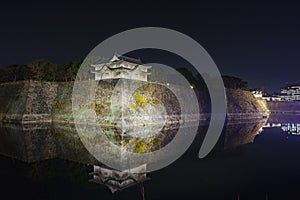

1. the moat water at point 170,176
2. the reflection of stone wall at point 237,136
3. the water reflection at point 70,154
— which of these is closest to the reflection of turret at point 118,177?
the water reflection at point 70,154

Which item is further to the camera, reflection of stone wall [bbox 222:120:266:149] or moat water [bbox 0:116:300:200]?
reflection of stone wall [bbox 222:120:266:149]

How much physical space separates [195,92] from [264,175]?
2668cm

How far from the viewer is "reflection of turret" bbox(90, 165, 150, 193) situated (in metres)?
6.79

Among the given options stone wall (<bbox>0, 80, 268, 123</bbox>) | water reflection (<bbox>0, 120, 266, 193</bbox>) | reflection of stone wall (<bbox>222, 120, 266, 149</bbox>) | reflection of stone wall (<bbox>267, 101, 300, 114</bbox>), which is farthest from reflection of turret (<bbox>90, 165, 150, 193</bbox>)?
reflection of stone wall (<bbox>267, 101, 300, 114</bbox>)

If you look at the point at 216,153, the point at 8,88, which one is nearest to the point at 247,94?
the point at 216,153

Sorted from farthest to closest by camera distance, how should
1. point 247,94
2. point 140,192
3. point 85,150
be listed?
point 247,94 → point 85,150 → point 140,192

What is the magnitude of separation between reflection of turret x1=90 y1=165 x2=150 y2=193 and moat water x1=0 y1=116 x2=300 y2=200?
0.56ft

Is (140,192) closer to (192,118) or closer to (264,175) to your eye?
(264,175)

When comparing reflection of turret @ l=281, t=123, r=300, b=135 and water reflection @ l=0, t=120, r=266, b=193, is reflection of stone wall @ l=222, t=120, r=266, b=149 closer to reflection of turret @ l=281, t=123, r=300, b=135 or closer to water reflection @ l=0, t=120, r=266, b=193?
water reflection @ l=0, t=120, r=266, b=193

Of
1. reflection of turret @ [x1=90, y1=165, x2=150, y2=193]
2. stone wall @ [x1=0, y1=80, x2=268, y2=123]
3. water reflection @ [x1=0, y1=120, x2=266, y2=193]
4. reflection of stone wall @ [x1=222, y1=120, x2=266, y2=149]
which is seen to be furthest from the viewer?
stone wall @ [x1=0, y1=80, x2=268, y2=123]

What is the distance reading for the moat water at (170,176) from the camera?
6156 mm

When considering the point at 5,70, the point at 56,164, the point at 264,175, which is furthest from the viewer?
the point at 5,70

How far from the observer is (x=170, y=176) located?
7.74 meters

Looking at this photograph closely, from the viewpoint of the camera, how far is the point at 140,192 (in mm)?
6254
